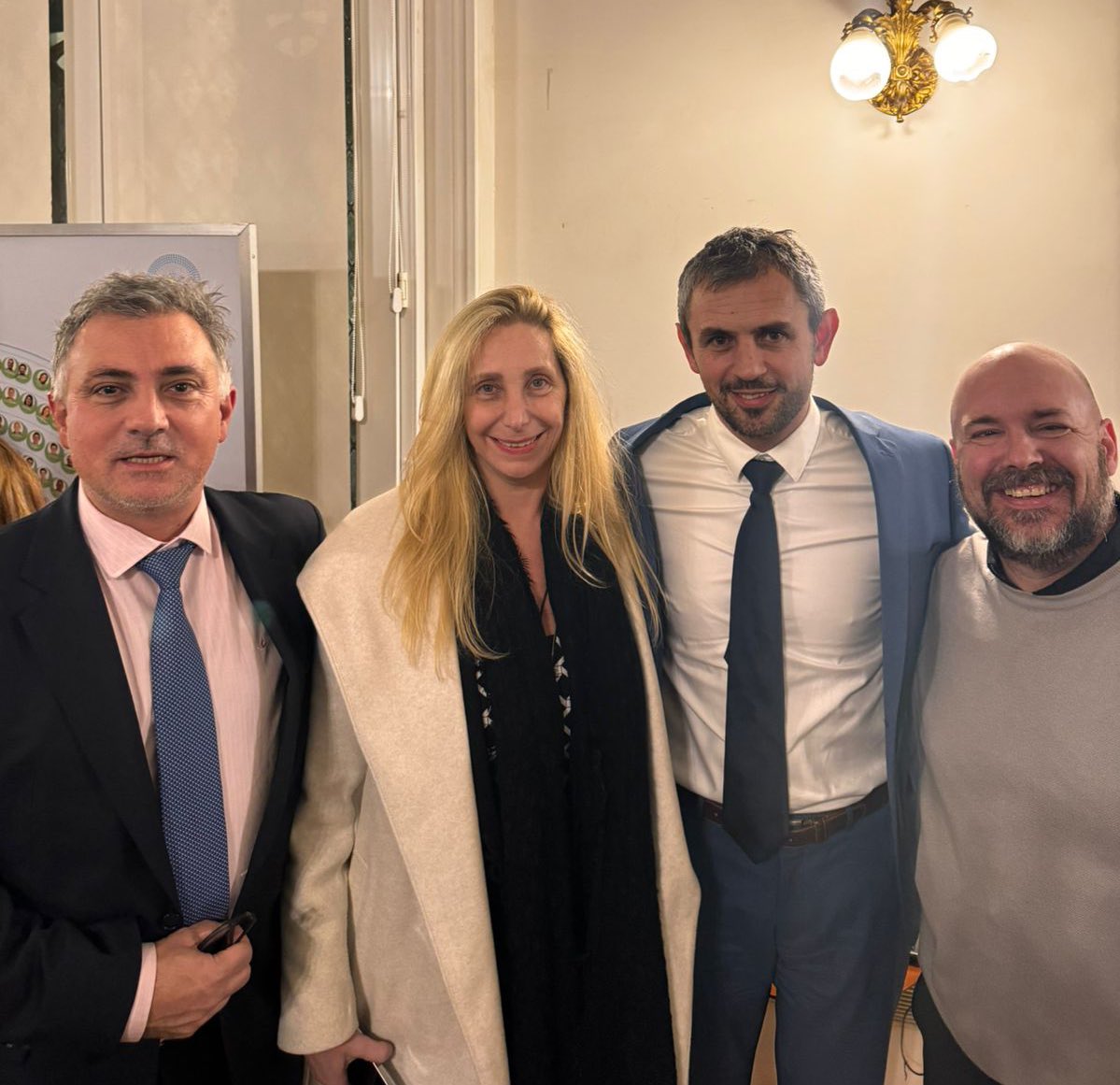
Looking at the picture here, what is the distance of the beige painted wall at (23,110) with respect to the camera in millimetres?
2111

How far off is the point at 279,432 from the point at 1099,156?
233 centimetres

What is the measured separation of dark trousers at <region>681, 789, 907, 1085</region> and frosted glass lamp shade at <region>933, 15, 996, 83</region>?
2.02m

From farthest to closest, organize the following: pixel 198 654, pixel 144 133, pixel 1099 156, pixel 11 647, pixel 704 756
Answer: pixel 1099 156, pixel 144 133, pixel 704 756, pixel 198 654, pixel 11 647

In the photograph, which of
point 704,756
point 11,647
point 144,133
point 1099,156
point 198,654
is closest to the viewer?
point 11,647

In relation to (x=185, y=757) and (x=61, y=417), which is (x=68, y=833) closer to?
(x=185, y=757)

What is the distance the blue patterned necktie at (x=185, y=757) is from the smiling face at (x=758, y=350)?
0.89m

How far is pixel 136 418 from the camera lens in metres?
1.39

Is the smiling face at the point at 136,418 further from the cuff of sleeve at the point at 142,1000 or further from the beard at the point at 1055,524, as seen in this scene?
the beard at the point at 1055,524

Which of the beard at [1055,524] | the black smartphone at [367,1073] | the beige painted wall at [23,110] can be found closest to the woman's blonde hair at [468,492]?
the beard at [1055,524]

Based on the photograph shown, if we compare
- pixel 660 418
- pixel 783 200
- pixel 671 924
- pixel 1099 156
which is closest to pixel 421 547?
pixel 660 418

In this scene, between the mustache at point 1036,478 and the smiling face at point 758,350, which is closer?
the mustache at point 1036,478

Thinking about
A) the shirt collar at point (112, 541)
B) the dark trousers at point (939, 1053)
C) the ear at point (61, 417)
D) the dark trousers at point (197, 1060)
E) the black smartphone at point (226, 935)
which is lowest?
the dark trousers at point (939, 1053)

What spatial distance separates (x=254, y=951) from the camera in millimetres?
1512

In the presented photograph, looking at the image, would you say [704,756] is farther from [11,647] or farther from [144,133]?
[144,133]
